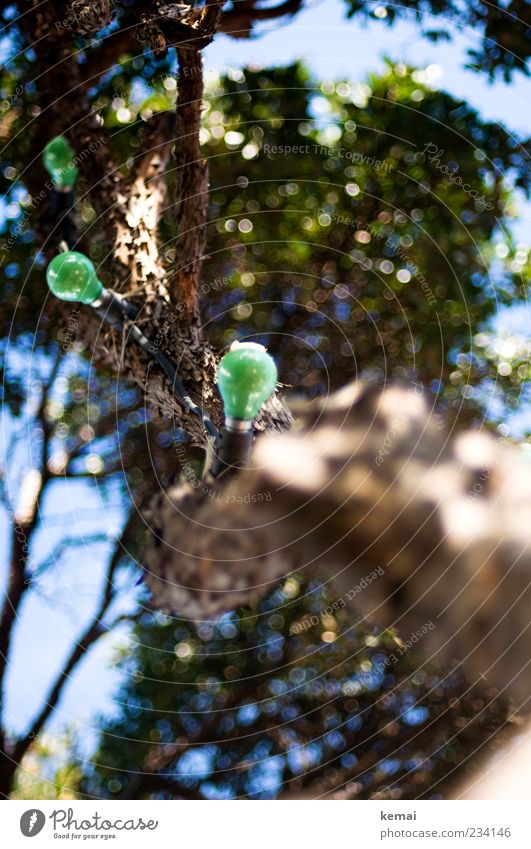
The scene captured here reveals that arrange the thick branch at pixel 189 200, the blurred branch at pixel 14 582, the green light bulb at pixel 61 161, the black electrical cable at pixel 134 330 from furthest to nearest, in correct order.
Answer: the blurred branch at pixel 14 582 → the green light bulb at pixel 61 161 → the thick branch at pixel 189 200 → the black electrical cable at pixel 134 330

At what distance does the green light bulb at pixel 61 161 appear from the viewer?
2889 mm

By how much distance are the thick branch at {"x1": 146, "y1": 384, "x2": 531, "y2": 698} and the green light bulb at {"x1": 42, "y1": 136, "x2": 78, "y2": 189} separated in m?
2.17

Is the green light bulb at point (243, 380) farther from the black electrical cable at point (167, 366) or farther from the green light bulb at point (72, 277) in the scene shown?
the green light bulb at point (72, 277)

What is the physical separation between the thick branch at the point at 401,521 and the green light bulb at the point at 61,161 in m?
2.17

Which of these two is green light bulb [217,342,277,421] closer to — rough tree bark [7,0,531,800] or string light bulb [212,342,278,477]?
string light bulb [212,342,278,477]

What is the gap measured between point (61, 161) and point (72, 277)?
2.70 ft

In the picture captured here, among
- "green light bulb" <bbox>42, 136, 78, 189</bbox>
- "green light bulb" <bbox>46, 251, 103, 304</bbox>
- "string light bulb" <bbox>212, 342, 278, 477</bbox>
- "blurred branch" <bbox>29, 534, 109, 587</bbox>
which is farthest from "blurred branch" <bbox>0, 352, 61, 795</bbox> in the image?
"string light bulb" <bbox>212, 342, 278, 477</bbox>

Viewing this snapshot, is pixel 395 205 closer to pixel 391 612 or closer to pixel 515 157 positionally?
pixel 515 157

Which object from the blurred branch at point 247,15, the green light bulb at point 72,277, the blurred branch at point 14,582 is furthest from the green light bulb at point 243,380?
the blurred branch at point 14,582

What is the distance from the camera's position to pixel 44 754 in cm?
577

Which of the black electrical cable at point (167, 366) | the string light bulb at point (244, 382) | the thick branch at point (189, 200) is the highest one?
the thick branch at point (189, 200)

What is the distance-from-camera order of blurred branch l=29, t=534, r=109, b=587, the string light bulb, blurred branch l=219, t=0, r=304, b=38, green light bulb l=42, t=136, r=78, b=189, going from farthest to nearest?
1. blurred branch l=29, t=534, r=109, b=587
2. blurred branch l=219, t=0, r=304, b=38
3. green light bulb l=42, t=136, r=78, b=189
4. the string light bulb

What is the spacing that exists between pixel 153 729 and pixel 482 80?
4.90m

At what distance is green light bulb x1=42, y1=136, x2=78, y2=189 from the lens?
2.89 metres
